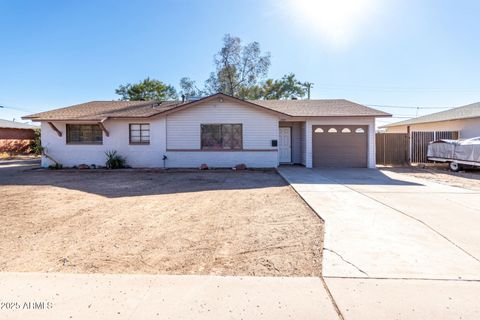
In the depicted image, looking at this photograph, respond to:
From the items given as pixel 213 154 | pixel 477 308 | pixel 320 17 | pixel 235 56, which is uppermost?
pixel 235 56

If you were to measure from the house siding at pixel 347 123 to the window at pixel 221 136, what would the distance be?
378 cm

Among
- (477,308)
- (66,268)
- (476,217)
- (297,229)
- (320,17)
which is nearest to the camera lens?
(477,308)

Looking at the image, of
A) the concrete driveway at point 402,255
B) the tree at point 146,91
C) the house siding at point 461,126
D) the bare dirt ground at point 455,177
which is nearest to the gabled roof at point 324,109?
the bare dirt ground at point 455,177

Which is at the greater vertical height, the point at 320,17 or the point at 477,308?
the point at 320,17

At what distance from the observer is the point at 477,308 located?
7.80 ft

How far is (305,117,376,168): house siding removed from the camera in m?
14.2

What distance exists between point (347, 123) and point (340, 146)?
1.29 metres

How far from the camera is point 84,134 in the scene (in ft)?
47.4

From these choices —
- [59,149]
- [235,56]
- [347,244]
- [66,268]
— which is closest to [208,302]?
[66,268]

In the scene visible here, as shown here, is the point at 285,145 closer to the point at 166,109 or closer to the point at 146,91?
the point at 166,109

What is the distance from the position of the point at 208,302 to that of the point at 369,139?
556 inches

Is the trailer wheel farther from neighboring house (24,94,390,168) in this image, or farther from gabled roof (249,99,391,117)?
gabled roof (249,99,391,117)

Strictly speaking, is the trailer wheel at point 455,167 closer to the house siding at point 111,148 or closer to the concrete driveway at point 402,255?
the concrete driveway at point 402,255

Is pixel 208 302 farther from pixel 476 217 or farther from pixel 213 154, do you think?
pixel 213 154
